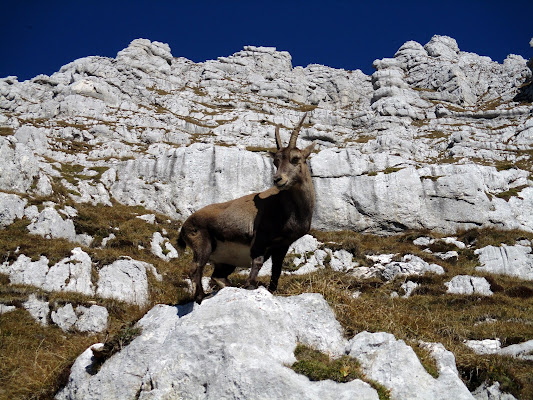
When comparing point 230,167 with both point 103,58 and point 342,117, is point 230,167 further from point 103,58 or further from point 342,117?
point 103,58

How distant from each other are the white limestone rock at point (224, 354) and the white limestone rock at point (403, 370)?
57 centimetres

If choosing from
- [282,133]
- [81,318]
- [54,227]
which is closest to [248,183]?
[54,227]

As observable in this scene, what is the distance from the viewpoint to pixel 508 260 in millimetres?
29703

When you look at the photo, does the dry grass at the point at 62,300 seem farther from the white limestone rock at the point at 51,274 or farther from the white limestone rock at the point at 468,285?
the white limestone rock at the point at 468,285

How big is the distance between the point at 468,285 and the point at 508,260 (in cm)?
871

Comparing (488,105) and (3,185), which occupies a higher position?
(488,105)

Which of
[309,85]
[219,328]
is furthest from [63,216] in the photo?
[309,85]

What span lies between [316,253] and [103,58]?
406 feet

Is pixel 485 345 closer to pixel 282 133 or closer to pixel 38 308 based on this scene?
pixel 38 308

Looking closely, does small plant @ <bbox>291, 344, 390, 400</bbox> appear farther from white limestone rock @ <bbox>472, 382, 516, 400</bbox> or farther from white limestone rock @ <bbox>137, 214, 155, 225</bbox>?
white limestone rock @ <bbox>137, 214, 155, 225</bbox>

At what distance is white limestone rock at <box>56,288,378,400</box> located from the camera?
589 centimetres

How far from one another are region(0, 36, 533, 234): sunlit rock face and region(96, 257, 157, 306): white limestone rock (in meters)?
9.62

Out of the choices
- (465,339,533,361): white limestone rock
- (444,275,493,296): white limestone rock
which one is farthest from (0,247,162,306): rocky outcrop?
(444,275,493,296): white limestone rock

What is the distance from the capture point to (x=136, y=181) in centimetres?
4481
